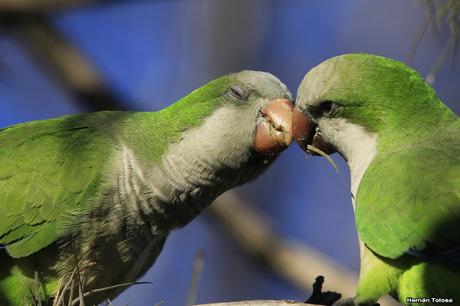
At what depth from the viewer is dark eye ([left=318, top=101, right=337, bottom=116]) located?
12.4 feet

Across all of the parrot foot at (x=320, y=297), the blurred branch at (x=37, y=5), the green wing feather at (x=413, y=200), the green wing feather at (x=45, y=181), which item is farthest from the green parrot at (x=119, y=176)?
the blurred branch at (x=37, y=5)

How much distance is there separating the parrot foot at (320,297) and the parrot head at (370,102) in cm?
66

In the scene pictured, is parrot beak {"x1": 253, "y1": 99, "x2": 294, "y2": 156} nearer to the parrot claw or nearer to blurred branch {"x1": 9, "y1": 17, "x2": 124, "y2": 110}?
the parrot claw

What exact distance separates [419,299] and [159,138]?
5.55 feet

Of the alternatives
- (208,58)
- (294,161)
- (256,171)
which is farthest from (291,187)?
(256,171)

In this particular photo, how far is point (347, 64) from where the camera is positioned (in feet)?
12.3

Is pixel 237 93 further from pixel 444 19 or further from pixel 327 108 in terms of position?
pixel 444 19

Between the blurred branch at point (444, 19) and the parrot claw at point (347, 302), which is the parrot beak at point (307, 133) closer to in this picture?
the blurred branch at point (444, 19)

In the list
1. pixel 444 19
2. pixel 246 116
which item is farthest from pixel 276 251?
pixel 444 19

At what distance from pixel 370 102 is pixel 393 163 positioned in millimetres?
328

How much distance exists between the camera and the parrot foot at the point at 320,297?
3.57 metres

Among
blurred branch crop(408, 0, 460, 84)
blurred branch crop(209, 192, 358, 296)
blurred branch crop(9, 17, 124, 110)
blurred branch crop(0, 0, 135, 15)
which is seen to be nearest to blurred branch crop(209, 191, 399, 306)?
blurred branch crop(209, 192, 358, 296)

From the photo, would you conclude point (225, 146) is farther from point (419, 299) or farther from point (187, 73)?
point (187, 73)

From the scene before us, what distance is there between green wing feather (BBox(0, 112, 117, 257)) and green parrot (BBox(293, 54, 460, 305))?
1.09 metres
